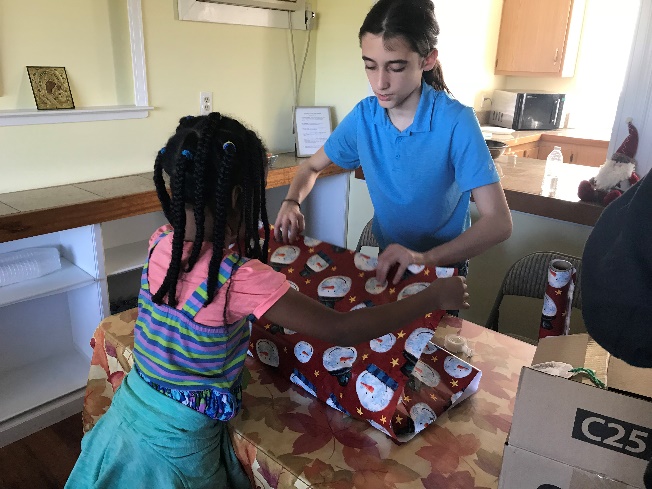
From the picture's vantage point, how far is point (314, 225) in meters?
3.33

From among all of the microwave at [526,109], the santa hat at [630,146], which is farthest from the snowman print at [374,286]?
the microwave at [526,109]

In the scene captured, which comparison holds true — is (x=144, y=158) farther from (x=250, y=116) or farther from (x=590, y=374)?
(x=590, y=374)

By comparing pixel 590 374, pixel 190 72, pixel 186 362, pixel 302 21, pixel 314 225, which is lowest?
pixel 314 225

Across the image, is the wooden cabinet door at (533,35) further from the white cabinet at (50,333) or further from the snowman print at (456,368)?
the snowman print at (456,368)

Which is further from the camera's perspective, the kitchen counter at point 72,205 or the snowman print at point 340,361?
the kitchen counter at point 72,205

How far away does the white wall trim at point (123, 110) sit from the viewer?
1990mm

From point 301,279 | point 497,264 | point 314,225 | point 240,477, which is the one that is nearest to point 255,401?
point 240,477

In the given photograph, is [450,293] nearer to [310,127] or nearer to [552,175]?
[552,175]

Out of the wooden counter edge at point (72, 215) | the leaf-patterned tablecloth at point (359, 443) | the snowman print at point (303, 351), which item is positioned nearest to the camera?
the leaf-patterned tablecloth at point (359, 443)

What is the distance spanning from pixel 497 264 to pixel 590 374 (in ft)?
5.77

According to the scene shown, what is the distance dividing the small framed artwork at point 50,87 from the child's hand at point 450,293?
5.85ft

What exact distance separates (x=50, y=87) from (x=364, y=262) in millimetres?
1627

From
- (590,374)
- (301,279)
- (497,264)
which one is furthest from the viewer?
(497,264)

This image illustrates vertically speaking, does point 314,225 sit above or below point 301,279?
below
